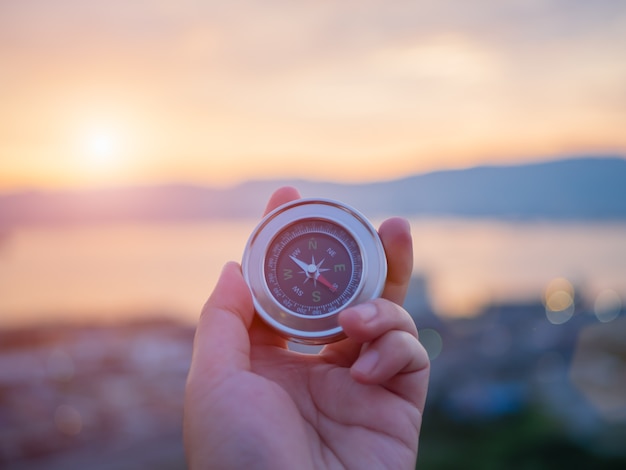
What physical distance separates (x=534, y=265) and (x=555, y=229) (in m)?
22.0

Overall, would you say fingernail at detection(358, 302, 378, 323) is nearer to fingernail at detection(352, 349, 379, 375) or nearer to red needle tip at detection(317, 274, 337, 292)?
fingernail at detection(352, 349, 379, 375)

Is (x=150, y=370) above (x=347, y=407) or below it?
below

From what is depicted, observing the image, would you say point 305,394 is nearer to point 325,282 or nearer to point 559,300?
point 325,282

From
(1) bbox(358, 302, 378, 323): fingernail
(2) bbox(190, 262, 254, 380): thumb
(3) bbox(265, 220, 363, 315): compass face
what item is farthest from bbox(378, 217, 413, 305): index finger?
(2) bbox(190, 262, 254, 380): thumb

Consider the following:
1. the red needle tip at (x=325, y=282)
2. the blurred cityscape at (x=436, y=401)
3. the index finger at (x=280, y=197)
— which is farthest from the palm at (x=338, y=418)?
the blurred cityscape at (x=436, y=401)

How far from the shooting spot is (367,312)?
2.38 meters

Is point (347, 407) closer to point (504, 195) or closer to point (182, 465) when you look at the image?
point (182, 465)

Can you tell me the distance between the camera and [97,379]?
72.9 feet

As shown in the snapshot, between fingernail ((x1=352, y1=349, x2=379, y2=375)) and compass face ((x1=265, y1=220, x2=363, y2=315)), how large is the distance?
15.9 inches

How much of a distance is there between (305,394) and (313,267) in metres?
0.54

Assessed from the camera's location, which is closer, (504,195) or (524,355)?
(524,355)

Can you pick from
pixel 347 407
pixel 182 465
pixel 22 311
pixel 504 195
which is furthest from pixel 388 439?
pixel 504 195

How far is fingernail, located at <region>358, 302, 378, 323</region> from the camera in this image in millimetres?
2359

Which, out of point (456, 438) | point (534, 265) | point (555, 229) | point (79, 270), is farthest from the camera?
point (555, 229)
